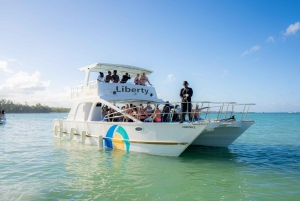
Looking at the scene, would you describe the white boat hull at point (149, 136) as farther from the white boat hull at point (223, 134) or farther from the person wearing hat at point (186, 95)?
the white boat hull at point (223, 134)

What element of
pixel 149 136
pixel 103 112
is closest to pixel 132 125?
pixel 149 136

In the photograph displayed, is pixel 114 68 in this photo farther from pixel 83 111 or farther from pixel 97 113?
pixel 83 111

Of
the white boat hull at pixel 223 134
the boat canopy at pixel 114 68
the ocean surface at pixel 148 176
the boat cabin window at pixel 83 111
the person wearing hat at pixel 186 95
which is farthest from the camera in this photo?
the boat cabin window at pixel 83 111

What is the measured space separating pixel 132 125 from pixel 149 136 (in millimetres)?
883

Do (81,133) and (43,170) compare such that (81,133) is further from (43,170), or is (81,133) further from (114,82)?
(43,170)

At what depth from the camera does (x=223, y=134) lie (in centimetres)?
1155

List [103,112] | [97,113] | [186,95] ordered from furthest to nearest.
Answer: [97,113] < [103,112] < [186,95]

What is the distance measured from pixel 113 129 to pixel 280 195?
7106 millimetres

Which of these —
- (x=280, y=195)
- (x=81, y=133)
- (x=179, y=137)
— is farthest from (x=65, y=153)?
(x=280, y=195)

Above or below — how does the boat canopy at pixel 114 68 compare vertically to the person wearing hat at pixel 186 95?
above

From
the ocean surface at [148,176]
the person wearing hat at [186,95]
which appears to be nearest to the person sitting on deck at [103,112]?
the ocean surface at [148,176]

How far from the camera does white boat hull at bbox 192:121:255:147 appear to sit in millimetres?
10545

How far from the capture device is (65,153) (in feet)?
35.8

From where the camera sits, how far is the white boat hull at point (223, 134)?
10545mm
